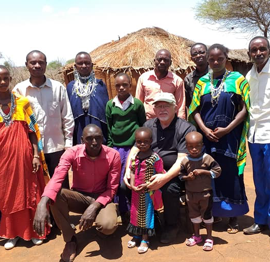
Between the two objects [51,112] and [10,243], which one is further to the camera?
[51,112]

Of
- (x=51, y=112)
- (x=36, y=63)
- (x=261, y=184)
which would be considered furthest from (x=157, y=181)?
(x=36, y=63)

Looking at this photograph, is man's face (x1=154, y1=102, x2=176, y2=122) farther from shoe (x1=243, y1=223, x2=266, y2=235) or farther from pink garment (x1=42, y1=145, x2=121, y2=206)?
shoe (x1=243, y1=223, x2=266, y2=235)

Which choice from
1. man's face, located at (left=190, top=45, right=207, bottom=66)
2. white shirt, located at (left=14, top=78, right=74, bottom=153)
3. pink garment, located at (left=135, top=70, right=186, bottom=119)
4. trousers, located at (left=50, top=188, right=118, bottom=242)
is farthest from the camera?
man's face, located at (left=190, top=45, right=207, bottom=66)

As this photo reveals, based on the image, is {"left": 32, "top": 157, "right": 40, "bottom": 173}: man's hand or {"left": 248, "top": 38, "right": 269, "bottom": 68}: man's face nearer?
{"left": 248, "top": 38, "right": 269, "bottom": 68}: man's face

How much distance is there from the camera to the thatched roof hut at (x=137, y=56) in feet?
30.4

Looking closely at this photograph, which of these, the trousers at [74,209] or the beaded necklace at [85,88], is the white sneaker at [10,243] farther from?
the beaded necklace at [85,88]

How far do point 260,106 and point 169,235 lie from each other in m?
1.72

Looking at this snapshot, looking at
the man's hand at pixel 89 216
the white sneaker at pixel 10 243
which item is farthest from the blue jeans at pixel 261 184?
the white sneaker at pixel 10 243

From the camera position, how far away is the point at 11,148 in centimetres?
332

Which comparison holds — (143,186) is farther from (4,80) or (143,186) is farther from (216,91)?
(4,80)

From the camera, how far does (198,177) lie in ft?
10.0

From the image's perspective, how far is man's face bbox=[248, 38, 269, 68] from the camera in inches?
125

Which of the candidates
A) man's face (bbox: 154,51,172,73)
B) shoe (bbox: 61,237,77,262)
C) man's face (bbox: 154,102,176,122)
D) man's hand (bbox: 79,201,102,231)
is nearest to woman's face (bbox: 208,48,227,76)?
man's face (bbox: 154,102,176,122)

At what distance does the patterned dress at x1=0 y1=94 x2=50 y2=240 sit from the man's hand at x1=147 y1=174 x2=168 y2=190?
1.36 metres
